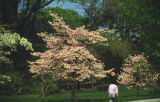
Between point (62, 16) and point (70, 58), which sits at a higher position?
point (62, 16)

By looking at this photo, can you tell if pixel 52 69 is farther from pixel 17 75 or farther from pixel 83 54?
pixel 17 75

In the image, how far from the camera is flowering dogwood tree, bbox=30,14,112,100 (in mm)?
20141

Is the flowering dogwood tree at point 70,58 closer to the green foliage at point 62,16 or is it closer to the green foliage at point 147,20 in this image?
the green foliage at point 147,20

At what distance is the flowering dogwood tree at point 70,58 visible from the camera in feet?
66.1

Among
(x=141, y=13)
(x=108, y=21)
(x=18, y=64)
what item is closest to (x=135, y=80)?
(x=18, y=64)

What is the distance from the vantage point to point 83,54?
2028 cm

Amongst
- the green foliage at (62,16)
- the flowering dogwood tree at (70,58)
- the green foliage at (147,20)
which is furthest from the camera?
the green foliage at (62,16)

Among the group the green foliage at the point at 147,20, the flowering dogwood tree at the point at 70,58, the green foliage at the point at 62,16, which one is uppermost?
the green foliage at the point at 62,16

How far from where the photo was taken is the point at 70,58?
20.1 m

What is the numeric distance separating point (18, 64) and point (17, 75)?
15.2ft

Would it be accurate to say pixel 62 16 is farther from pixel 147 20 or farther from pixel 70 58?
pixel 147 20

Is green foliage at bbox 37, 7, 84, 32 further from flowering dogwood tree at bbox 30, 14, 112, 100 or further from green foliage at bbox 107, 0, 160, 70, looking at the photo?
green foliage at bbox 107, 0, 160, 70

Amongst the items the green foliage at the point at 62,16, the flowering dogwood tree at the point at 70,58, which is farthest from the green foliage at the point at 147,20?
the green foliage at the point at 62,16

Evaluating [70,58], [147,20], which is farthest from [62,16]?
[147,20]
